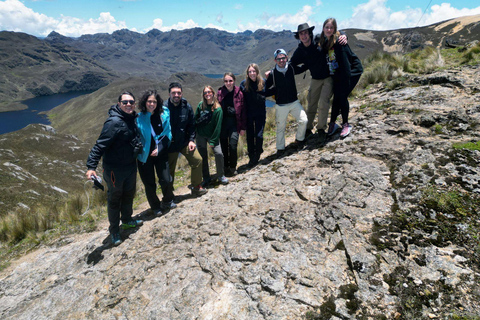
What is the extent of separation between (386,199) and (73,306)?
4419 millimetres

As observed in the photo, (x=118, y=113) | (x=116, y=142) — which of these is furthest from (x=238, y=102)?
(x=116, y=142)

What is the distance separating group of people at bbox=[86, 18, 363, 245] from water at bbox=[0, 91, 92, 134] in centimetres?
12424


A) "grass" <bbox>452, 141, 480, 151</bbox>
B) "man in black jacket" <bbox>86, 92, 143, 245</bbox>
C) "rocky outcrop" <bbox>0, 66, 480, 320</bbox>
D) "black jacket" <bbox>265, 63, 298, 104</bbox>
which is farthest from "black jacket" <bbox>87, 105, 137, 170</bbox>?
"grass" <bbox>452, 141, 480, 151</bbox>

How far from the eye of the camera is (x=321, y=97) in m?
5.40

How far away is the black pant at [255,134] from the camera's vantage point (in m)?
5.91

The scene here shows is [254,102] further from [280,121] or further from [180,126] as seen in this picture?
[180,126]

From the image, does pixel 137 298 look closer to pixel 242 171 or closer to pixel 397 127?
pixel 242 171

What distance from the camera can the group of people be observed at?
4098 mm

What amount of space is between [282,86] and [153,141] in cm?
299

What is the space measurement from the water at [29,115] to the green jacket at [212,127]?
408 ft

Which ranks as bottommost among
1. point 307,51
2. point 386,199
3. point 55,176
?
point 55,176

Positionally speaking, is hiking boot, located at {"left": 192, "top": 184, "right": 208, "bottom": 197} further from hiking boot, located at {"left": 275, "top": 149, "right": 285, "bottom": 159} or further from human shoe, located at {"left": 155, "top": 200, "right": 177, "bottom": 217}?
hiking boot, located at {"left": 275, "top": 149, "right": 285, "bottom": 159}

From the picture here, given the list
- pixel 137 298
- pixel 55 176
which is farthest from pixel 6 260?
pixel 55 176

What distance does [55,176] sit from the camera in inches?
880
